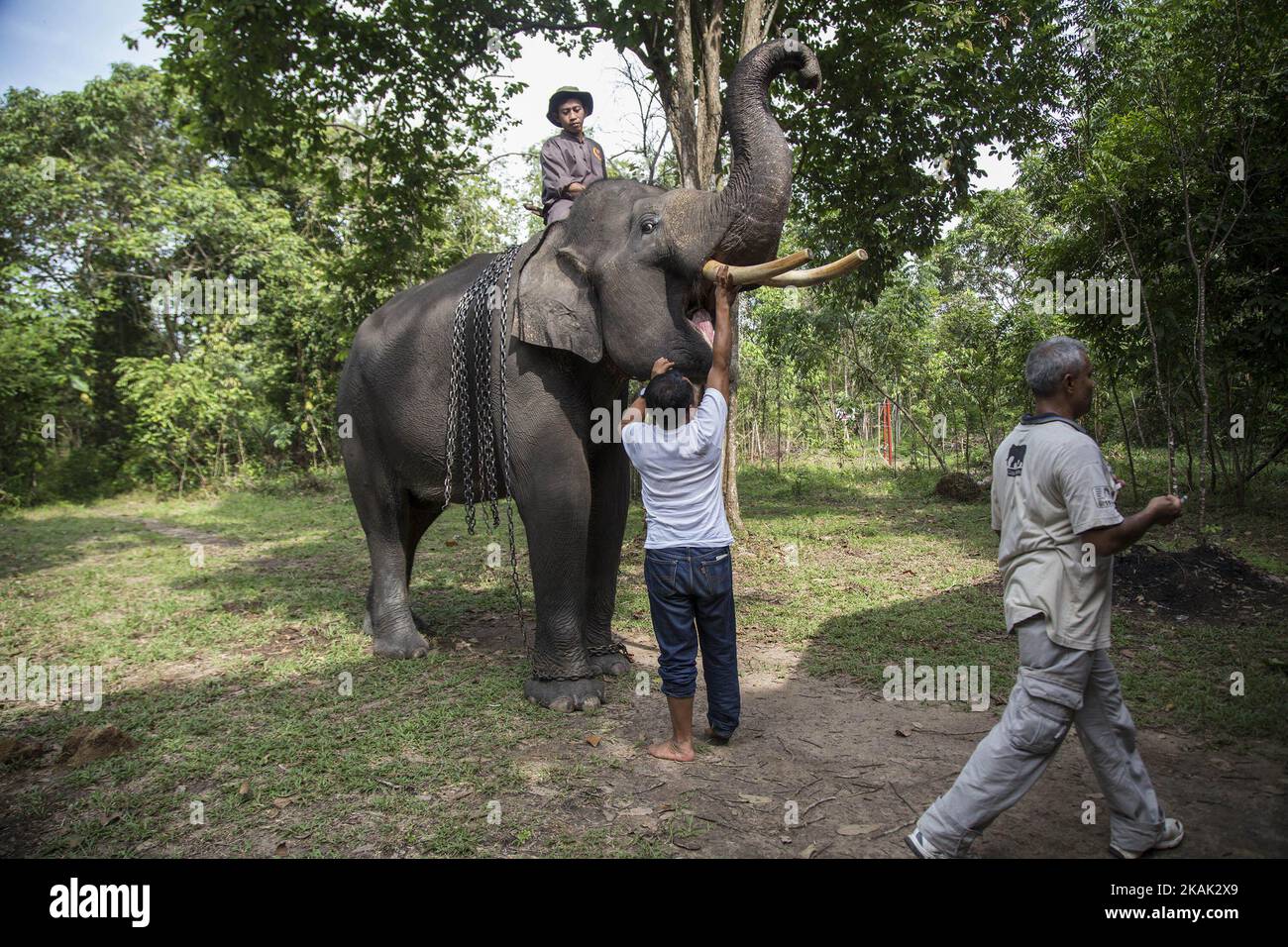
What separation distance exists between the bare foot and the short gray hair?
245cm

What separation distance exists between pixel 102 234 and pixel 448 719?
1895cm

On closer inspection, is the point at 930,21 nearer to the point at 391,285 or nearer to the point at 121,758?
the point at 391,285

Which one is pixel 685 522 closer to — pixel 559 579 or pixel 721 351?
pixel 721 351

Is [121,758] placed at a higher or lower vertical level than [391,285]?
lower

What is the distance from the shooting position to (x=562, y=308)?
5035 millimetres

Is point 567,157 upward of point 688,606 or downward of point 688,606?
upward

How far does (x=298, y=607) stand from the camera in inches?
319

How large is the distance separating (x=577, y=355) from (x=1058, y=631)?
3129mm

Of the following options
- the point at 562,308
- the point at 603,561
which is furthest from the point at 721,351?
the point at 603,561

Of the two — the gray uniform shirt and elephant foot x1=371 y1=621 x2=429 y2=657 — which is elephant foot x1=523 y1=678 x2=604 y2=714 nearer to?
elephant foot x1=371 y1=621 x2=429 y2=657

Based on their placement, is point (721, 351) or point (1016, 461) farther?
point (721, 351)

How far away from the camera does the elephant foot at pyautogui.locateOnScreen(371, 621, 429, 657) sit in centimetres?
638

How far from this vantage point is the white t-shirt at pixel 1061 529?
9.89 ft
